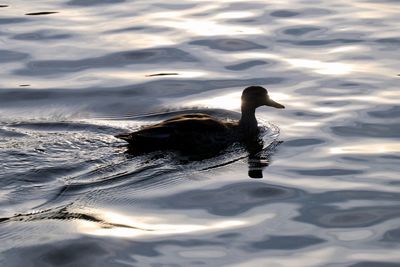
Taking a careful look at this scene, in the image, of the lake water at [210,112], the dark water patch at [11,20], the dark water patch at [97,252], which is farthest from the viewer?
the dark water patch at [11,20]

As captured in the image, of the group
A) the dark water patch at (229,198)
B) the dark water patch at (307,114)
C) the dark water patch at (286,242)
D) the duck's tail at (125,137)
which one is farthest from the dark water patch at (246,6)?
the dark water patch at (286,242)

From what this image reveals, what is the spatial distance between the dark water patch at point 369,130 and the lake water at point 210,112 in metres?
0.02

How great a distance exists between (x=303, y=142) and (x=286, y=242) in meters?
3.03

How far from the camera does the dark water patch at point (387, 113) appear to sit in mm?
13625

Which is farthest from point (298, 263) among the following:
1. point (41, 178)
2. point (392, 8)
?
point (392, 8)

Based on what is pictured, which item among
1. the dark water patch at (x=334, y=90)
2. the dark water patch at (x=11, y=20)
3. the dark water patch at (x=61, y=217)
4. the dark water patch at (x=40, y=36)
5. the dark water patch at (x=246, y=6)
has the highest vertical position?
the dark water patch at (x=11, y=20)

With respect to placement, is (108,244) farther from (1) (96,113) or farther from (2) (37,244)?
(1) (96,113)

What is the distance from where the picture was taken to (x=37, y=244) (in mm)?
9836

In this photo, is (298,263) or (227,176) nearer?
(298,263)

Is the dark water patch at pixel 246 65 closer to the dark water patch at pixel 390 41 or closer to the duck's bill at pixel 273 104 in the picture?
the dark water patch at pixel 390 41

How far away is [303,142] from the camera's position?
12805 millimetres

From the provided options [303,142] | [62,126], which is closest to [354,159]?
[303,142]

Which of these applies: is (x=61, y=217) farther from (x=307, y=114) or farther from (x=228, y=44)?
(x=228, y=44)

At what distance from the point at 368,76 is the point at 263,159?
345cm
